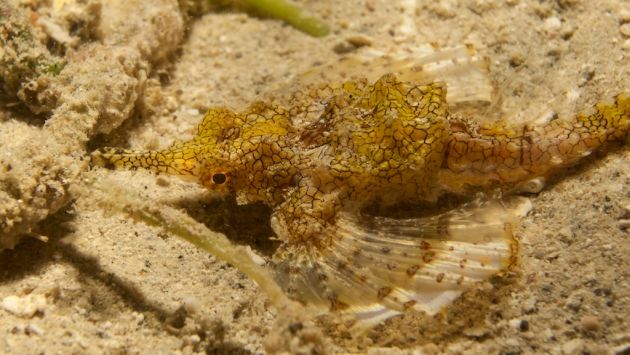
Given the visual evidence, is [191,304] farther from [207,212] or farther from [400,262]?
[400,262]

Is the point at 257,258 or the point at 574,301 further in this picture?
the point at 257,258

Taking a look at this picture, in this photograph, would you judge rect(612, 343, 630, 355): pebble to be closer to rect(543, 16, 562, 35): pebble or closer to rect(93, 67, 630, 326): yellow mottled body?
rect(93, 67, 630, 326): yellow mottled body

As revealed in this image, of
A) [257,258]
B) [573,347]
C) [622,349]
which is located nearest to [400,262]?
[257,258]

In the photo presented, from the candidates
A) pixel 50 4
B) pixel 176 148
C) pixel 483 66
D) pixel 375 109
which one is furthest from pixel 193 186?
pixel 483 66

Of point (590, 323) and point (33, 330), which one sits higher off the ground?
point (33, 330)

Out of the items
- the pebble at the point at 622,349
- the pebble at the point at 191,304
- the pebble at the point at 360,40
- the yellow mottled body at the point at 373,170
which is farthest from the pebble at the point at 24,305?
the pebble at the point at 360,40

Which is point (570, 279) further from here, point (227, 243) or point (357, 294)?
point (227, 243)
